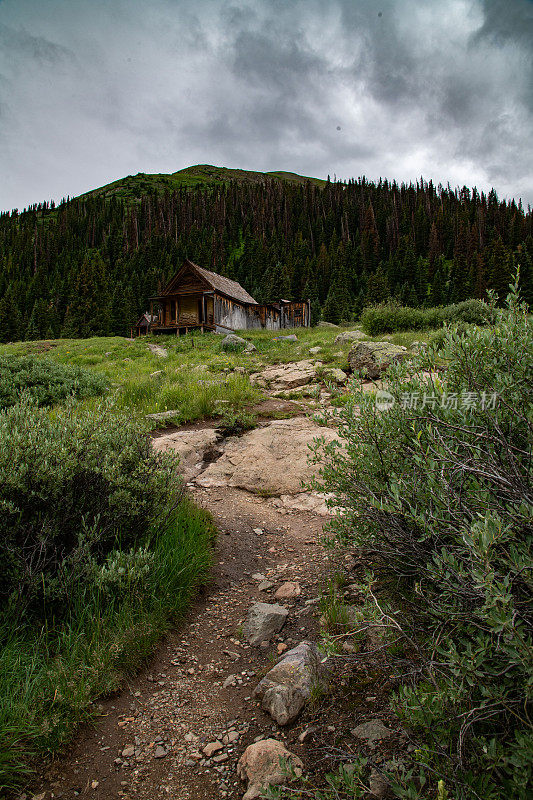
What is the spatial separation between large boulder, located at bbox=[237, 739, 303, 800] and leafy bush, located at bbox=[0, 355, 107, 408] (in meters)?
8.42

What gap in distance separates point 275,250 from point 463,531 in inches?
3120

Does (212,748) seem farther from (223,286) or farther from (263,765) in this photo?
(223,286)

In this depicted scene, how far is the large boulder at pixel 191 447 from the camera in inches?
232

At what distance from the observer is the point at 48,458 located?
3.00 metres

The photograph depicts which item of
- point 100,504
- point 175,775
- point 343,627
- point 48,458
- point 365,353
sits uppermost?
point 365,353

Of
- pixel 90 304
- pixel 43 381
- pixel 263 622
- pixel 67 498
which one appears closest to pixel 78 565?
pixel 67 498

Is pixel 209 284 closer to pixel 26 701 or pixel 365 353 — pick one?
pixel 365 353

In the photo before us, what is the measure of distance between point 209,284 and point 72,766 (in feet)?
118

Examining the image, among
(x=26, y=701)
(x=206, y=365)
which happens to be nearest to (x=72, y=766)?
(x=26, y=701)

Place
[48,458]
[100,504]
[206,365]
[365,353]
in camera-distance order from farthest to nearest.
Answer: [206,365] < [365,353] < [100,504] < [48,458]

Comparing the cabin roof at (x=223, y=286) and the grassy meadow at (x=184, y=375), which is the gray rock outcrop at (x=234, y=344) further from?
the cabin roof at (x=223, y=286)

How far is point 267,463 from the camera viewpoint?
5.89m

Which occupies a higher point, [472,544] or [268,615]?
[472,544]

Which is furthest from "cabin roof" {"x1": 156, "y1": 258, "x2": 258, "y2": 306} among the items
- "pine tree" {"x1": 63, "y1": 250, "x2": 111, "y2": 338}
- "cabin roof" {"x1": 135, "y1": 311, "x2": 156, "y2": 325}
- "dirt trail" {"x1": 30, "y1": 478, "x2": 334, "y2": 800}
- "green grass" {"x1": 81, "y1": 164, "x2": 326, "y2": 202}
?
"green grass" {"x1": 81, "y1": 164, "x2": 326, "y2": 202}
